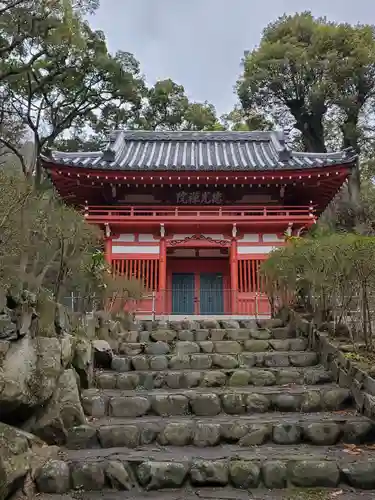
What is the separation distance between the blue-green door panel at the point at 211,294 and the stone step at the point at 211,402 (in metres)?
9.55

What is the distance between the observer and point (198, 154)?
2030cm

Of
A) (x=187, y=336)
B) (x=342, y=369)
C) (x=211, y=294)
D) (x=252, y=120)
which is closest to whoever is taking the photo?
(x=342, y=369)

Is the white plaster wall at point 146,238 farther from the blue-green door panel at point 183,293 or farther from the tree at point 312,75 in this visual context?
the tree at point 312,75

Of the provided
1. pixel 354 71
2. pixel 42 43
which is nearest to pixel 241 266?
pixel 42 43

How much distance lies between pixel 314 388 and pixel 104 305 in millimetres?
4998

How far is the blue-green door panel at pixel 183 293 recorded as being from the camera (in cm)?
1579

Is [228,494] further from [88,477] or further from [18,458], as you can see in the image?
[18,458]

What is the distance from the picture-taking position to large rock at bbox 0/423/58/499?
3.58 metres

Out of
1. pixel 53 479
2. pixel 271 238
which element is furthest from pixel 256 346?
pixel 271 238

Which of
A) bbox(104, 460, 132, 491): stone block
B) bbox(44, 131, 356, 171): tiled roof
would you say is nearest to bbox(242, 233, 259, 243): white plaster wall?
bbox(44, 131, 356, 171): tiled roof

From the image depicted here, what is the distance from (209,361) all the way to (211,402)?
4.67ft

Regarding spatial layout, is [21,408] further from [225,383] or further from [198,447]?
[225,383]

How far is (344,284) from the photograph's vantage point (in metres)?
7.11

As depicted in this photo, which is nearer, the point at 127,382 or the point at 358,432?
the point at 358,432
